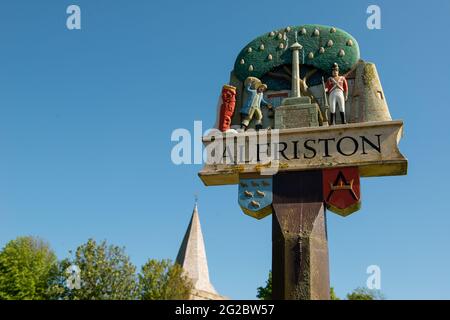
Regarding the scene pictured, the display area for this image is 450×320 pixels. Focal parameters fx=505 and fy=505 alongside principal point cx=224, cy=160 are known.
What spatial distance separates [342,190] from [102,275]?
25.2 m

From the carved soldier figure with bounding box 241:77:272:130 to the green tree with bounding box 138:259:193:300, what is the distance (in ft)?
79.9

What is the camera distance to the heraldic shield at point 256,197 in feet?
26.9

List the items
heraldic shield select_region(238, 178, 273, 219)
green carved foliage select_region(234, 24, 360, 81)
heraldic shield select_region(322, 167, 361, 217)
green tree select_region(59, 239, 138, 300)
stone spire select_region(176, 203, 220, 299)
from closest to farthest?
1. heraldic shield select_region(322, 167, 361, 217)
2. heraldic shield select_region(238, 178, 273, 219)
3. green carved foliage select_region(234, 24, 360, 81)
4. green tree select_region(59, 239, 138, 300)
5. stone spire select_region(176, 203, 220, 299)

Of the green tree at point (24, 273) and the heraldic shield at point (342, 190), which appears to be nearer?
the heraldic shield at point (342, 190)

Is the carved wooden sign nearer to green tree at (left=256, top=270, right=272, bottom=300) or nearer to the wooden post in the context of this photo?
the wooden post

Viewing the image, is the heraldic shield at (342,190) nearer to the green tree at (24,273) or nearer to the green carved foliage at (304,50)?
the green carved foliage at (304,50)

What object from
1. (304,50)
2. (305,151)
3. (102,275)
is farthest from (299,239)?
(102,275)

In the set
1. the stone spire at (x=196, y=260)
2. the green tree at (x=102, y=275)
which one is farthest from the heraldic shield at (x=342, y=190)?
the stone spire at (x=196, y=260)

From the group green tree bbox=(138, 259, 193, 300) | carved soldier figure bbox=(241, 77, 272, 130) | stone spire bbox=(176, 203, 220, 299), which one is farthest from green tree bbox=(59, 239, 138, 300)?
carved soldier figure bbox=(241, 77, 272, 130)

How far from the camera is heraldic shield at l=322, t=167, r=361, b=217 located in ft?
25.9

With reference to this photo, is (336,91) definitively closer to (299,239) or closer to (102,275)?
(299,239)

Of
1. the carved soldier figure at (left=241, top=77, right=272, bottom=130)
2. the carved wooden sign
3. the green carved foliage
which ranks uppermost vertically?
the green carved foliage

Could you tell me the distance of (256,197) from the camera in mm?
8297

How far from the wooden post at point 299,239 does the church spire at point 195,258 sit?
3501cm
